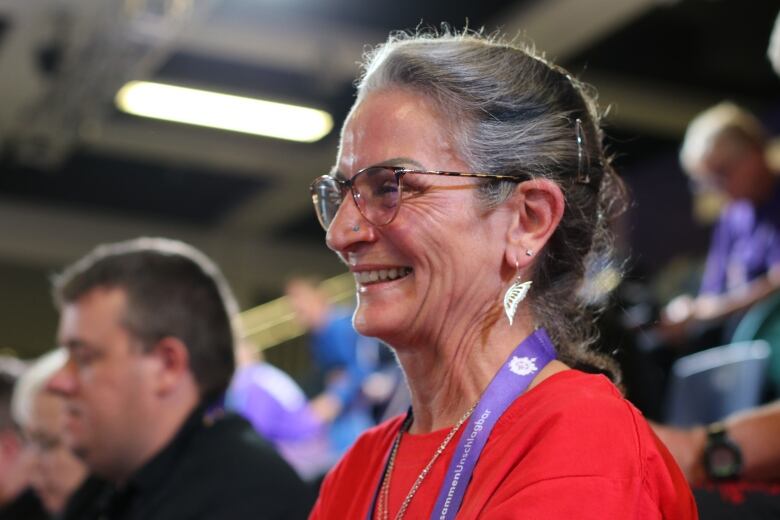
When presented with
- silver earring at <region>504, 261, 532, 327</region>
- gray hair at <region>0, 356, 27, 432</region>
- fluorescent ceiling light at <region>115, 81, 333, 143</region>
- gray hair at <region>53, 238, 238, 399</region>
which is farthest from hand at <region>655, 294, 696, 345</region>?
fluorescent ceiling light at <region>115, 81, 333, 143</region>

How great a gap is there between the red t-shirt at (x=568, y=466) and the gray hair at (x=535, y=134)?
0.17 metres

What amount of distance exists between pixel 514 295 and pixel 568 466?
293 mm

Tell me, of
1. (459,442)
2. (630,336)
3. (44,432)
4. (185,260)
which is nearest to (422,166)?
(459,442)

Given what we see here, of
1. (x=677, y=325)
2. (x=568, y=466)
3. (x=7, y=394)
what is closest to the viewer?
(x=568, y=466)

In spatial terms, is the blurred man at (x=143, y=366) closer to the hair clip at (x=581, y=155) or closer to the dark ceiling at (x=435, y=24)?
the hair clip at (x=581, y=155)

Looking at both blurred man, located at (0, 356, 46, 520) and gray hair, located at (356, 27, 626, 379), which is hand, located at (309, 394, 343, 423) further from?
gray hair, located at (356, 27, 626, 379)

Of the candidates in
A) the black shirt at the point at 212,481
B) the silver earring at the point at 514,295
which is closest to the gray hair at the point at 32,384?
the black shirt at the point at 212,481

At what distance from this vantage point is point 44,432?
3395mm

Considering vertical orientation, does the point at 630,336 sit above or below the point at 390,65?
below

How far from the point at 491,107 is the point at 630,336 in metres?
1.97

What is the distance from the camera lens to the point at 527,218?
1.40 metres

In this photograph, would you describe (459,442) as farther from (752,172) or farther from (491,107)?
(752,172)

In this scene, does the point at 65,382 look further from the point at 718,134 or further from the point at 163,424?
the point at 718,134

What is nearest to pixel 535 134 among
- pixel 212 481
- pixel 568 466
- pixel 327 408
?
pixel 568 466
